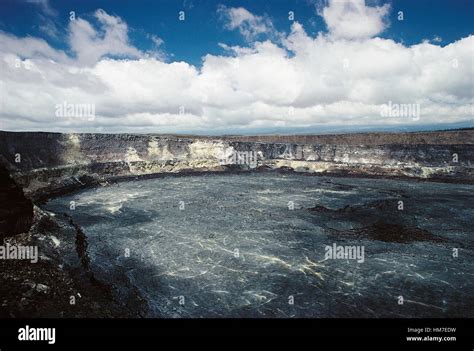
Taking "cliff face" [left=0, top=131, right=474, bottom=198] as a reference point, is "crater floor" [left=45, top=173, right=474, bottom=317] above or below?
below

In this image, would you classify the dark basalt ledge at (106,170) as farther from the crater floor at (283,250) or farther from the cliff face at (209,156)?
the crater floor at (283,250)

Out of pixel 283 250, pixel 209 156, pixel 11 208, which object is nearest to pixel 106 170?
pixel 209 156

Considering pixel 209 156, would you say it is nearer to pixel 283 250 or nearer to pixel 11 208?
pixel 283 250

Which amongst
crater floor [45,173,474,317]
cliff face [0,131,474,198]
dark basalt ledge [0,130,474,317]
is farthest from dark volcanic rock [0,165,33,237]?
cliff face [0,131,474,198]

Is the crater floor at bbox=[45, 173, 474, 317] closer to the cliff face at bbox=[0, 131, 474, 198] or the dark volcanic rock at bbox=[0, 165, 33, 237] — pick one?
the dark volcanic rock at bbox=[0, 165, 33, 237]

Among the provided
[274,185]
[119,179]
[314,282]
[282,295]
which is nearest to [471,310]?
[314,282]

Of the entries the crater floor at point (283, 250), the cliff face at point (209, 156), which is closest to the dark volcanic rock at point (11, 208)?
the crater floor at point (283, 250)
